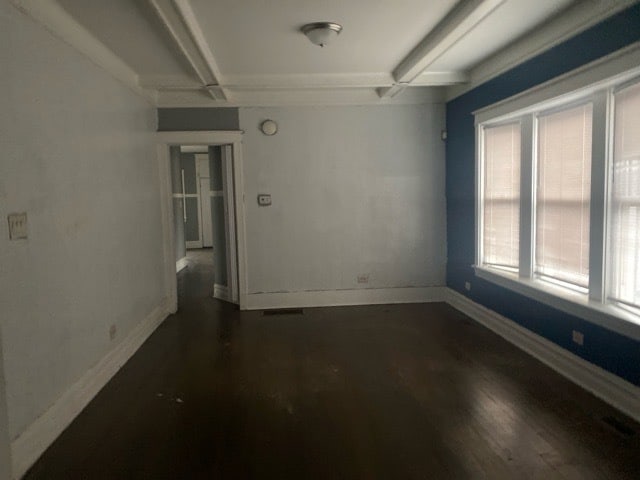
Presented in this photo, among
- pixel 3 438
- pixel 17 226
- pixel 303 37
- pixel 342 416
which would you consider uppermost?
pixel 303 37

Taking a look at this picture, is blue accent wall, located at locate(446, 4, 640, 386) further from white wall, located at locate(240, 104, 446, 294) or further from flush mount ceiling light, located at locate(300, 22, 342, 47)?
flush mount ceiling light, located at locate(300, 22, 342, 47)

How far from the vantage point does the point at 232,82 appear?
14.9ft

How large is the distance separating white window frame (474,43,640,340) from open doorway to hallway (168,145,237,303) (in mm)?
3209

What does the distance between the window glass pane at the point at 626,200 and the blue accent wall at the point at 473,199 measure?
27 cm

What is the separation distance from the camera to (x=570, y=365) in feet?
10.6

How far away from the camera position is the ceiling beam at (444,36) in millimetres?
2803

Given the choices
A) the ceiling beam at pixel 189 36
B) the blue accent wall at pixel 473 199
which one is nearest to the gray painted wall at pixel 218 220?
the ceiling beam at pixel 189 36

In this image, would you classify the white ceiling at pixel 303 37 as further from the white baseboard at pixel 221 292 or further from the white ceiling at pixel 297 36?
the white baseboard at pixel 221 292

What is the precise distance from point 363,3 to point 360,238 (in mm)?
3053

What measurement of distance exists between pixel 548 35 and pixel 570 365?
2.41m

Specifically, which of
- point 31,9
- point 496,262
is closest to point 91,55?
point 31,9

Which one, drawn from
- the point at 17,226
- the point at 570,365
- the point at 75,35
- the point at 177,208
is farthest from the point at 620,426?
the point at 177,208

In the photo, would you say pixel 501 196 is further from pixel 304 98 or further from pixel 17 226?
pixel 17 226

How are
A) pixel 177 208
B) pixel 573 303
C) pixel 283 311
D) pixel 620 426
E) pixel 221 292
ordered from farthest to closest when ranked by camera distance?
pixel 177 208 < pixel 221 292 < pixel 283 311 < pixel 573 303 < pixel 620 426
